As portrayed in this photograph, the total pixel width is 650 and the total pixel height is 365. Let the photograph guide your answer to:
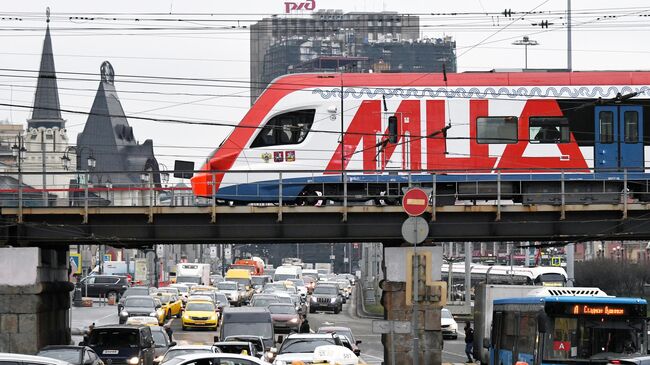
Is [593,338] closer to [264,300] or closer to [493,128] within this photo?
[493,128]

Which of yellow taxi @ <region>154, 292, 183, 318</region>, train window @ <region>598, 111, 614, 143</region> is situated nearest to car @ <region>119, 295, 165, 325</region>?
yellow taxi @ <region>154, 292, 183, 318</region>

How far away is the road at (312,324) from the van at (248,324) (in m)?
5.06

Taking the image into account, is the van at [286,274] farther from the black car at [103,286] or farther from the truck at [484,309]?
the truck at [484,309]

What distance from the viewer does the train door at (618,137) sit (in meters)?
39.4

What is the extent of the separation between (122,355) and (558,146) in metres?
14.7

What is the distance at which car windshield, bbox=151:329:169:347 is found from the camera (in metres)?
38.5

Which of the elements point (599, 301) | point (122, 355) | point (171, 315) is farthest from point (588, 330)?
point (171, 315)

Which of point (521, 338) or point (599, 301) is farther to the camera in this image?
point (521, 338)

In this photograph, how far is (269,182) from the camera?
128 feet

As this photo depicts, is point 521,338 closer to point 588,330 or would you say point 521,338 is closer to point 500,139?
point 588,330

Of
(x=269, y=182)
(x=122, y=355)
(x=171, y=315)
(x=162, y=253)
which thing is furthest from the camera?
(x=162, y=253)

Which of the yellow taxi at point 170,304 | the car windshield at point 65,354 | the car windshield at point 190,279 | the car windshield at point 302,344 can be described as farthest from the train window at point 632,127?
the car windshield at point 190,279

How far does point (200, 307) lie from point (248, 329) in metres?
16.5

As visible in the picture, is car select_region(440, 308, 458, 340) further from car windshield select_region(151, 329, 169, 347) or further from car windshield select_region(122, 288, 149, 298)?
car windshield select_region(151, 329, 169, 347)
